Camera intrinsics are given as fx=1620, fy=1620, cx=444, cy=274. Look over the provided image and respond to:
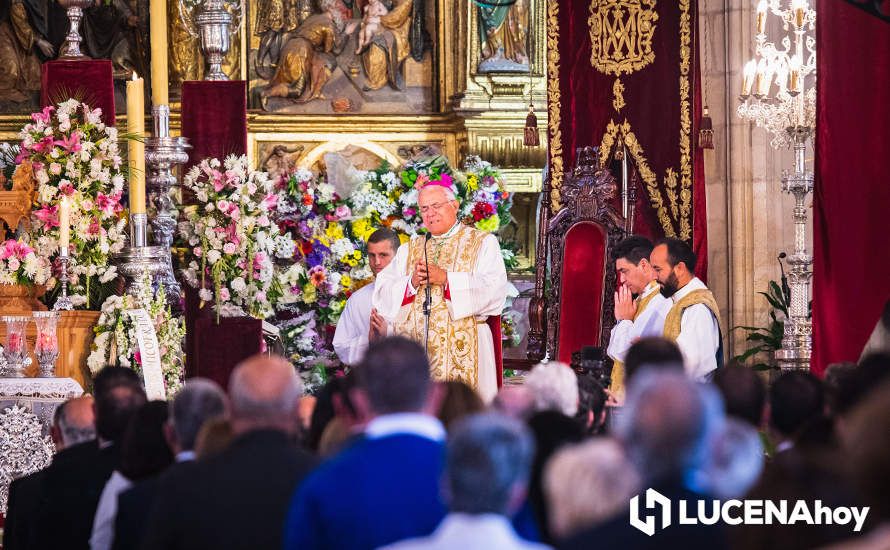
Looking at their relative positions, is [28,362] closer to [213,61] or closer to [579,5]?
[213,61]

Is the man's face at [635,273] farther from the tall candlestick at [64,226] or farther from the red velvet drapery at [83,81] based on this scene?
the red velvet drapery at [83,81]

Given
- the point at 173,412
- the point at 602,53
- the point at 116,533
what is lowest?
the point at 116,533

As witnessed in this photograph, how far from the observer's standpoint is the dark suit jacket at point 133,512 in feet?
14.6

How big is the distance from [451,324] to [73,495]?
431 cm

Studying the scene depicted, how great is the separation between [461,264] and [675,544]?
593 centimetres

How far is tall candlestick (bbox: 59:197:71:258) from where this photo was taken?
8844mm

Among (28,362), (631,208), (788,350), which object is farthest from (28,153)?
(788,350)

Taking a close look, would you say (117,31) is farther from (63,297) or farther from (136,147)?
(63,297)

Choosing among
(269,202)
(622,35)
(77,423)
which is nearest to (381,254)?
(269,202)

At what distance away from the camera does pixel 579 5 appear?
1173 cm

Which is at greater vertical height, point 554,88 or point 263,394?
point 554,88

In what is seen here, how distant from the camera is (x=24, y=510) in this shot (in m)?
5.42

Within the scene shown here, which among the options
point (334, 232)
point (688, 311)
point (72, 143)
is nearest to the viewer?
point (688, 311)

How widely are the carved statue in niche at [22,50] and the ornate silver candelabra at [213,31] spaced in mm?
3751
